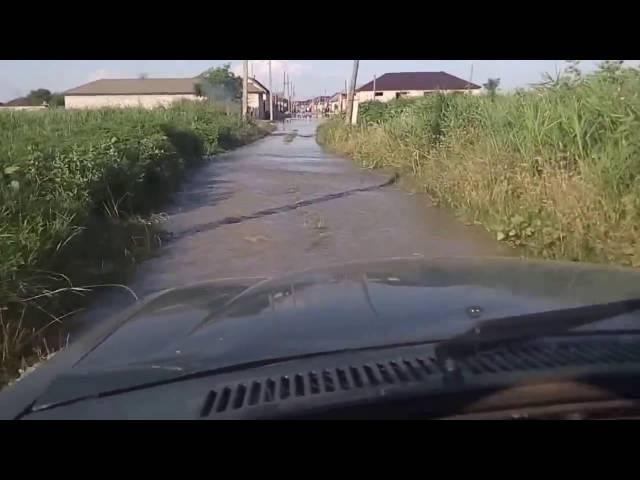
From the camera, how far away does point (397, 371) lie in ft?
5.92

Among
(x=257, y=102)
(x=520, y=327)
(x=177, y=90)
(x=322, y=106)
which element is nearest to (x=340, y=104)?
→ (x=257, y=102)

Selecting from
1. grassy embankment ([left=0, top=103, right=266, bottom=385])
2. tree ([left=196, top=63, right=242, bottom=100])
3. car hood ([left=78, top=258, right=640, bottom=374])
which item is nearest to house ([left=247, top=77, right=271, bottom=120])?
tree ([left=196, top=63, right=242, bottom=100])

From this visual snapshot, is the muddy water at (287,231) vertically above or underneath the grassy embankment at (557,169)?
underneath

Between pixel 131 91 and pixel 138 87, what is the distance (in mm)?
1387

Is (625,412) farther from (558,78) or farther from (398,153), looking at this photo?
(398,153)

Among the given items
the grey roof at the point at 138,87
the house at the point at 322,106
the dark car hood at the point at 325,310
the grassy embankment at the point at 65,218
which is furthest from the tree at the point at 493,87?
the house at the point at 322,106

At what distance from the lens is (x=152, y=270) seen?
7.66 meters

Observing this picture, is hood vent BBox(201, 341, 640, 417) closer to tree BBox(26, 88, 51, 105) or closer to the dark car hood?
the dark car hood

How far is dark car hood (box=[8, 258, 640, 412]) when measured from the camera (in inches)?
81.0

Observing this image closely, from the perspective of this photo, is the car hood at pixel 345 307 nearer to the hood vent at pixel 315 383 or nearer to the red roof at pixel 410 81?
the hood vent at pixel 315 383

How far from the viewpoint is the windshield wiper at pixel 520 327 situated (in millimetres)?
1946

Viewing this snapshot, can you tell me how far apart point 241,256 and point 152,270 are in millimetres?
1092

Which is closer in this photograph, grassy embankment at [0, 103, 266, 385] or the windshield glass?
the windshield glass

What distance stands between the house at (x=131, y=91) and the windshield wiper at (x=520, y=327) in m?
70.3
